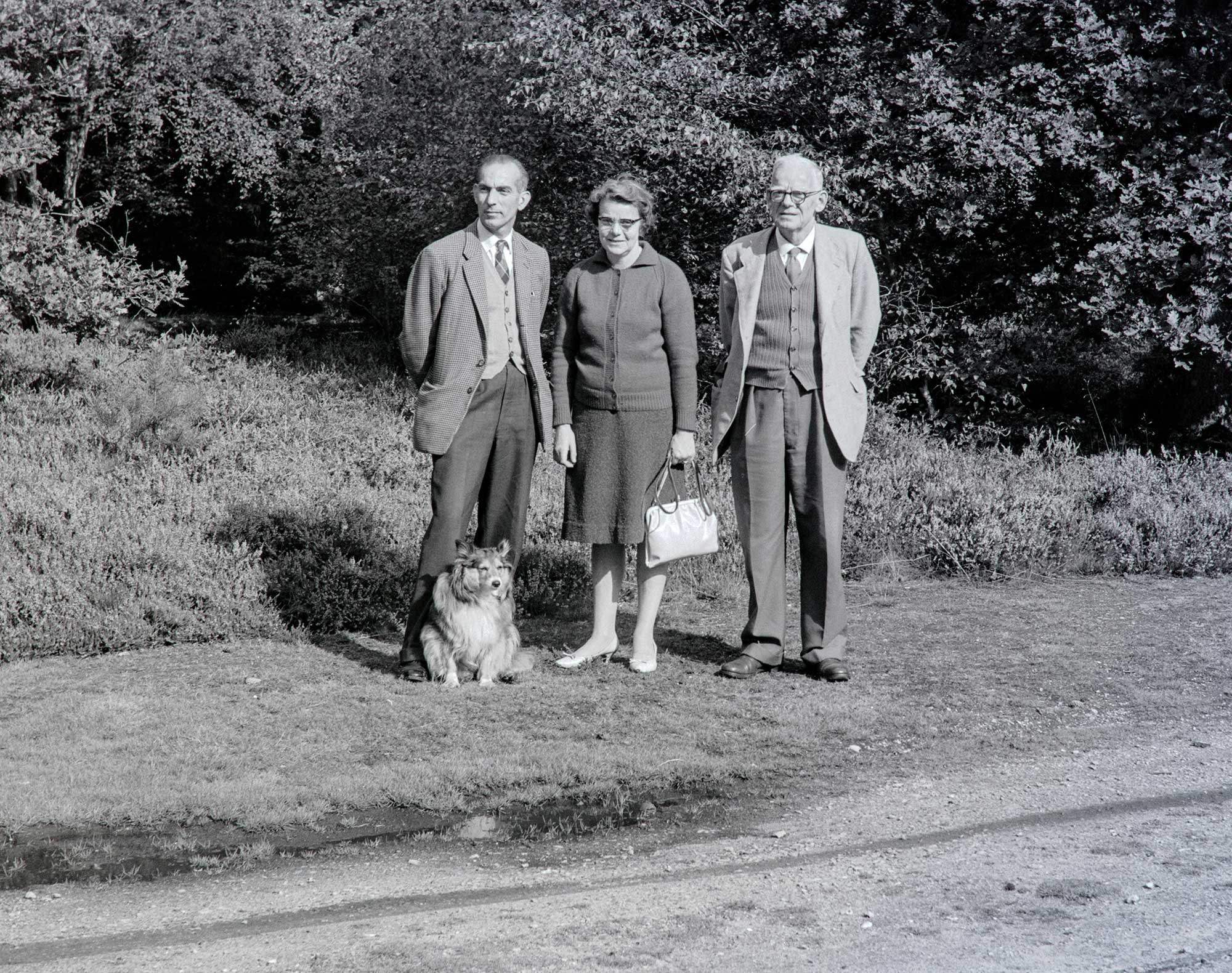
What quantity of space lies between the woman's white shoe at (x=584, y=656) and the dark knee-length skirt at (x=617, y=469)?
576 mm

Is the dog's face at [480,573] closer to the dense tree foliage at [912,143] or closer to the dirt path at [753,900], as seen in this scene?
the dirt path at [753,900]

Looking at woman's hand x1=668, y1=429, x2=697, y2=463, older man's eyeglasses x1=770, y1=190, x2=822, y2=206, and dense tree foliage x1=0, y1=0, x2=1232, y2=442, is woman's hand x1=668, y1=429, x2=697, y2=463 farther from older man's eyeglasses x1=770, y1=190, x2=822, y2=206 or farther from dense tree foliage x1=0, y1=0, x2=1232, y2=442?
dense tree foliage x1=0, y1=0, x2=1232, y2=442

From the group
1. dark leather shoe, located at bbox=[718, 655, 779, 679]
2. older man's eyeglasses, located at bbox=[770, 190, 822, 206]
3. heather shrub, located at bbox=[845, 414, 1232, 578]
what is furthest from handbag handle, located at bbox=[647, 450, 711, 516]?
heather shrub, located at bbox=[845, 414, 1232, 578]

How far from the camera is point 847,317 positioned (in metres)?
5.73

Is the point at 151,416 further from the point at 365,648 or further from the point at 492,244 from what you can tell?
the point at 492,244

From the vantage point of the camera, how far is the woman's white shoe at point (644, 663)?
5988 millimetres

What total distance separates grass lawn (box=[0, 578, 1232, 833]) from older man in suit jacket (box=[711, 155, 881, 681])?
35cm

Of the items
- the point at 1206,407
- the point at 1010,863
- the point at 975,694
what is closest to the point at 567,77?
the point at 1206,407

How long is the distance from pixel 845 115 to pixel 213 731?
821 centimetres

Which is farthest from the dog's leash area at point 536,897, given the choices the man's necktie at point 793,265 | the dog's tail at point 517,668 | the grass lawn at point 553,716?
the man's necktie at point 793,265

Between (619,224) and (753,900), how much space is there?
118 inches

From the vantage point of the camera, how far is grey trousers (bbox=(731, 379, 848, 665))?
18.9 ft

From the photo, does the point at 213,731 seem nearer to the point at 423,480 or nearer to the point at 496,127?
the point at 423,480

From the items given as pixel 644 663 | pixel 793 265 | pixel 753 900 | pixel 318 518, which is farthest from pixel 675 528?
pixel 318 518
